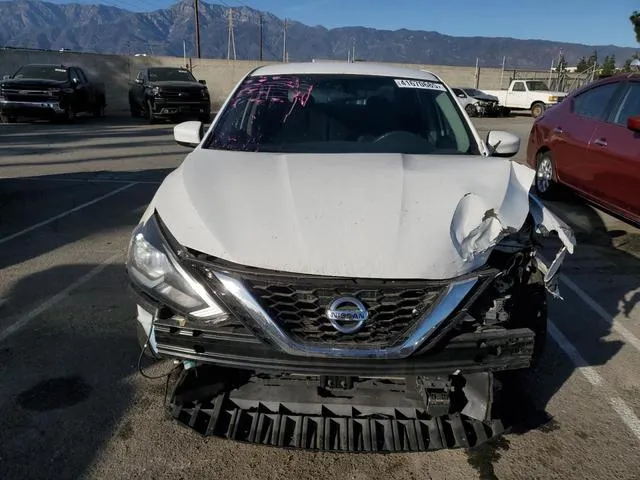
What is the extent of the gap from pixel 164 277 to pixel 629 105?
214 inches

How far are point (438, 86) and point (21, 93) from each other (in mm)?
15695

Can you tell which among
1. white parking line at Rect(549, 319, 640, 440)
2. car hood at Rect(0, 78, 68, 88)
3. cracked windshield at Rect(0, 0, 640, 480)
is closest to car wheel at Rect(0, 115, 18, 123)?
car hood at Rect(0, 78, 68, 88)

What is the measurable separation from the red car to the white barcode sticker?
225 centimetres

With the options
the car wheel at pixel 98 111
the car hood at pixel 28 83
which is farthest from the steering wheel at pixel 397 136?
the car wheel at pixel 98 111

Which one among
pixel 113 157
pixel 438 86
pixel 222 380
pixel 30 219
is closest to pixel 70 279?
pixel 30 219

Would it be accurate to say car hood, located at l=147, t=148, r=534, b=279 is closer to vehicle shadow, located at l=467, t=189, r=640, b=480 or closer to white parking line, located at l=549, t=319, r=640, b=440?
vehicle shadow, located at l=467, t=189, r=640, b=480

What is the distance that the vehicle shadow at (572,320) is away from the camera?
109 inches

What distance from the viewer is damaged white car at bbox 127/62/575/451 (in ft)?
7.30

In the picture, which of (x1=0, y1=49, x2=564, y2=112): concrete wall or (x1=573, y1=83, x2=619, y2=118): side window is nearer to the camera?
(x1=573, y1=83, x2=619, y2=118): side window

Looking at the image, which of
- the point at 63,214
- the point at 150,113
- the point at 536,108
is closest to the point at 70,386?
the point at 63,214

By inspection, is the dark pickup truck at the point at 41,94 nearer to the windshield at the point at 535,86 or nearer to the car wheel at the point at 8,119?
the car wheel at the point at 8,119

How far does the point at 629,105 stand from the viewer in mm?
5941

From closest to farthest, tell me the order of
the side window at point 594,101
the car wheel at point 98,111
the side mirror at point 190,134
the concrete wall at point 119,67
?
the side mirror at point 190,134 < the side window at point 594,101 < the car wheel at point 98,111 < the concrete wall at point 119,67

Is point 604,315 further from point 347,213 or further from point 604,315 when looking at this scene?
point 347,213
